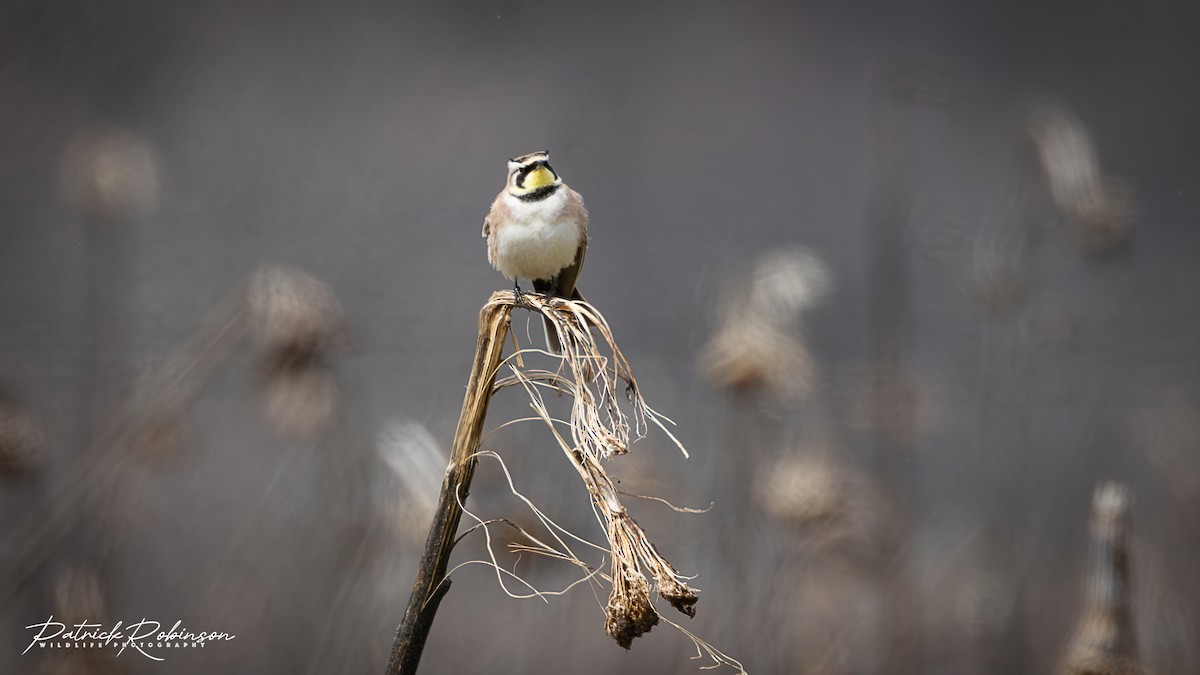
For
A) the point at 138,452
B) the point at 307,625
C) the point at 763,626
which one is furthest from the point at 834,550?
the point at 138,452

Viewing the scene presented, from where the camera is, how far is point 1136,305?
210cm

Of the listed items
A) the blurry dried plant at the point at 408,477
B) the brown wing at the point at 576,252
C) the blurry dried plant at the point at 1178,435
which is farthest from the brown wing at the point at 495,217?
the blurry dried plant at the point at 1178,435

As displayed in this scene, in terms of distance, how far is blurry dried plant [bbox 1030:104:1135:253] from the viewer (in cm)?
209

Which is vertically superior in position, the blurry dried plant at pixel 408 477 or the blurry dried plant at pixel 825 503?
the blurry dried plant at pixel 825 503

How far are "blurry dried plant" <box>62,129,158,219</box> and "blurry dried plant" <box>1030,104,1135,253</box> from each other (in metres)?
2.01

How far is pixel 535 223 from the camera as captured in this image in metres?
1.54

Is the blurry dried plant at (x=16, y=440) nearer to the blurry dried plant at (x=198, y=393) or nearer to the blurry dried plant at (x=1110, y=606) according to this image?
A: the blurry dried plant at (x=198, y=393)

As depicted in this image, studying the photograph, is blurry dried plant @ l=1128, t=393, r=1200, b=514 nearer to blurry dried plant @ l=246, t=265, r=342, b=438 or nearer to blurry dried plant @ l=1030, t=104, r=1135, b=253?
blurry dried plant @ l=1030, t=104, r=1135, b=253

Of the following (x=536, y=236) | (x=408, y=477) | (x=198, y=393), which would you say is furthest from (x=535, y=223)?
(x=198, y=393)

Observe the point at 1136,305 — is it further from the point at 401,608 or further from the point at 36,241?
the point at 36,241

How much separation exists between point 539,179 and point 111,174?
1.09 meters

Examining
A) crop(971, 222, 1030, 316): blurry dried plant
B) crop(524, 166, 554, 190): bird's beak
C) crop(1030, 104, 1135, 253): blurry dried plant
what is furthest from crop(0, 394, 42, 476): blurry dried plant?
crop(1030, 104, 1135, 253): blurry dried plant

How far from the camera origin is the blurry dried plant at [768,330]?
2.06 m

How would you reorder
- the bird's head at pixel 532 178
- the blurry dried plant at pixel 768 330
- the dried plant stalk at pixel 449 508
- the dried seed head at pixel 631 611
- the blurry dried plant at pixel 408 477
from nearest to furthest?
1. the dried seed head at pixel 631 611
2. the dried plant stalk at pixel 449 508
3. the bird's head at pixel 532 178
4. the blurry dried plant at pixel 408 477
5. the blurry dried plant at pixel 768 330
